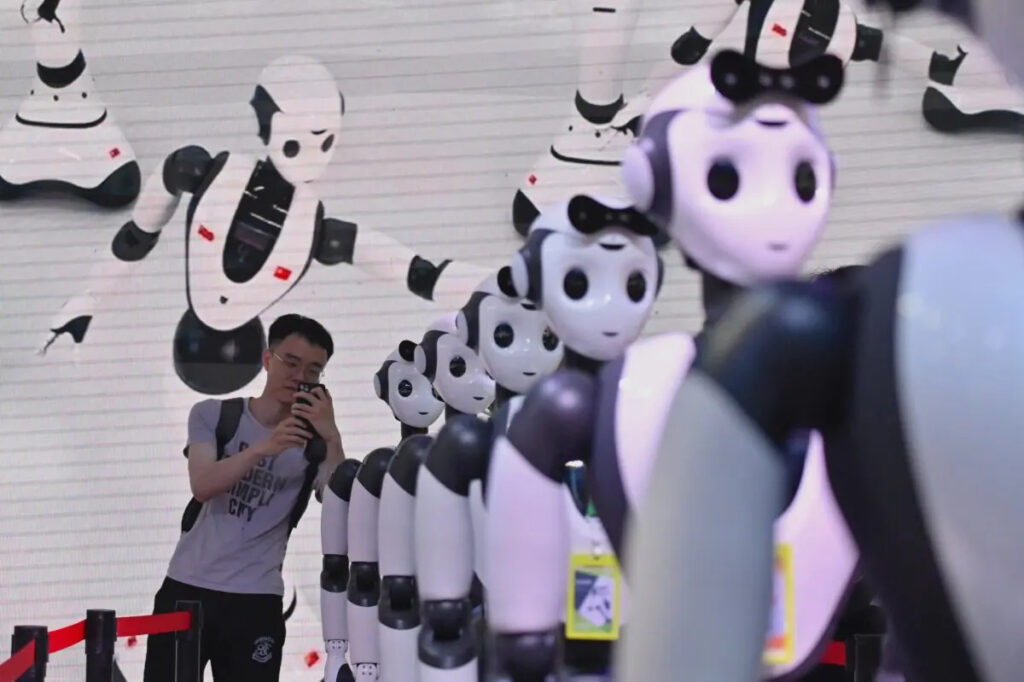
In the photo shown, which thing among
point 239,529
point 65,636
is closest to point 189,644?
point 239,529

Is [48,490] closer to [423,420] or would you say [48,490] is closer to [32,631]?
[423,420]

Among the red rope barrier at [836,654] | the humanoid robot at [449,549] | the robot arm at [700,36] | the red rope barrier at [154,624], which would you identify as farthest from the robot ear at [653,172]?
the robot arm at [700,36]

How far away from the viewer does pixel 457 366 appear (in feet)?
13.3

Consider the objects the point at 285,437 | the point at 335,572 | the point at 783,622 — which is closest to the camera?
the point at 783,622

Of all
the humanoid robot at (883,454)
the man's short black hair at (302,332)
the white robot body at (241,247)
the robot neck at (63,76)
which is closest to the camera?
the humanoid robot at (883,454)

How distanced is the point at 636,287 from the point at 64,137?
498 centimetres

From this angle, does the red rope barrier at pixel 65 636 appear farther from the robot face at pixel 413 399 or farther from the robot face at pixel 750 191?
the robot face at pixel 750 191

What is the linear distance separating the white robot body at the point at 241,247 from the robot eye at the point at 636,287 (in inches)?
171

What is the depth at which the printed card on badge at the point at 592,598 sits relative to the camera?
2.39 m

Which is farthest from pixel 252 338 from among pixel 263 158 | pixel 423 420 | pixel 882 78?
pixel 882 78

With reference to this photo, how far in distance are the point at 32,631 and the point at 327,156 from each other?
4295 millimetres

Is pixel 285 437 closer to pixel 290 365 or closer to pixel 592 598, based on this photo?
pixel 290 365

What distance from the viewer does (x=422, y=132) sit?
22.3 feet

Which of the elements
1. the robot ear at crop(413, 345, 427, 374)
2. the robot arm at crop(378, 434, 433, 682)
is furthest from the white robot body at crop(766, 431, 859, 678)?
the robot ear at crop(413, 345, 427, 374)
